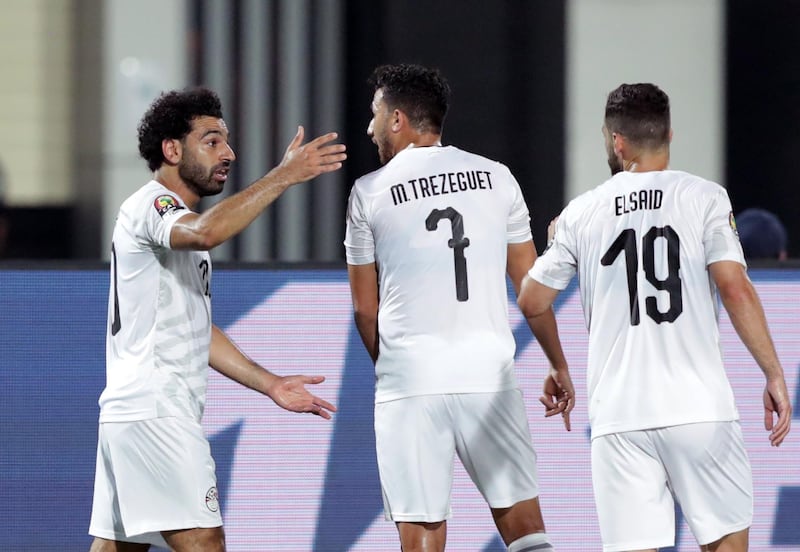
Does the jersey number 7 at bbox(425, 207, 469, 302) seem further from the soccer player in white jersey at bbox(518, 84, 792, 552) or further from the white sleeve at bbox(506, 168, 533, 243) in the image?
the soccer player in white jersey at bbox(518, 84, 792, 552)

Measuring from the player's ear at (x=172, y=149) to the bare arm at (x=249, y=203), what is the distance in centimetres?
35

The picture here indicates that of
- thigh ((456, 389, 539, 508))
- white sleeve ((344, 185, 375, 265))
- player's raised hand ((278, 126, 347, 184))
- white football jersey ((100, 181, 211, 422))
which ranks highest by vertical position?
player's raised hand ((278, 126, 347, 184))

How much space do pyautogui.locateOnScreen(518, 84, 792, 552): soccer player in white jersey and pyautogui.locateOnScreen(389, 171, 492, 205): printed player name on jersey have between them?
0.47 metres

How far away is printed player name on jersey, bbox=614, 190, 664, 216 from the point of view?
142 inches

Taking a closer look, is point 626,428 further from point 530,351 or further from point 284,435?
point 284,435

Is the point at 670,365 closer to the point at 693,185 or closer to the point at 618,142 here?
the point at 693,185

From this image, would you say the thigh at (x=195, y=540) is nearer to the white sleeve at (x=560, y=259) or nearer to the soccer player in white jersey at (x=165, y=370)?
the soccer player in white jersey at (x=165, y=370)

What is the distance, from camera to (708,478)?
3.56 meters

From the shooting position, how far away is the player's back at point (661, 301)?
3.58m

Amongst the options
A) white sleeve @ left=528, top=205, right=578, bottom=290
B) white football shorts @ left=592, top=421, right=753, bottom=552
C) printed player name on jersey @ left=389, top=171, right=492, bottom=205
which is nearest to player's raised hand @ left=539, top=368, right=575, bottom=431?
white sleeve @ left=528, top=205, right=578, bottom=290

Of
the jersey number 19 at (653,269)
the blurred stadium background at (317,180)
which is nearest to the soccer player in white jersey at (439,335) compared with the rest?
the jersey number 19 at (653,269)

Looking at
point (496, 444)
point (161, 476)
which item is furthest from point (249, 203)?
point (496, 444)

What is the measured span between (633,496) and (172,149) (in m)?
1.70

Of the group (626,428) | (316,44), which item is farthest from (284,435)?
(316,44)
